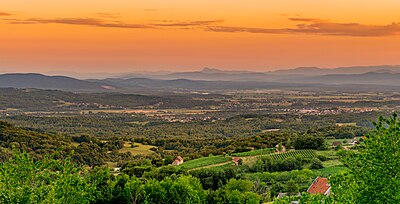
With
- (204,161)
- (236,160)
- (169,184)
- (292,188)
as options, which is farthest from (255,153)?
(169,184)

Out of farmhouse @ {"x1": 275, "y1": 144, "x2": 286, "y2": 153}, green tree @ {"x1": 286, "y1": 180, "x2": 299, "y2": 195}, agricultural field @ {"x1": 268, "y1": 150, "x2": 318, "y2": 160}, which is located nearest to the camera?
green tree @ {"x1": 286, "y1": 180, "x2": 299, "y2": 195}

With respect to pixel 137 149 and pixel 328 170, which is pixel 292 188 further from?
pixel 137 149

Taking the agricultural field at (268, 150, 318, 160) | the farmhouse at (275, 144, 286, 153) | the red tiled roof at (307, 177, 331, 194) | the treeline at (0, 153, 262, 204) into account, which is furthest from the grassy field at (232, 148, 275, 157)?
the treeline at (0, 153, 262, 204)

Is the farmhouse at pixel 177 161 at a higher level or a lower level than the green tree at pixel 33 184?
lower

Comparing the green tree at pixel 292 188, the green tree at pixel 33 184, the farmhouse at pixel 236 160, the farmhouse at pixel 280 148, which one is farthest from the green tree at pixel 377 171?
the farmhouse at pixel 280 148

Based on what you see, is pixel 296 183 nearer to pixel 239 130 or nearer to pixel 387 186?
pixel 387 186

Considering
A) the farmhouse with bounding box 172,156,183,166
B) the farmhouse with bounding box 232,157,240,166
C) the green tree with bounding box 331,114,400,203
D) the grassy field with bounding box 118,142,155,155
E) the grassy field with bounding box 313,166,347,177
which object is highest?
the green tree with bounding box 331,114,400,203

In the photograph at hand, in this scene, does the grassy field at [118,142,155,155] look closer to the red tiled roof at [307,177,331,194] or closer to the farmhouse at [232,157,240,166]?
the farmhouse at [232,157,240,166]

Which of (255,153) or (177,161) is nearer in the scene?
(177,161)

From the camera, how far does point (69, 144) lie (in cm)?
8462

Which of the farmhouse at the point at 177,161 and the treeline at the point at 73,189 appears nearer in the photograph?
the treeline at the point at 73,189

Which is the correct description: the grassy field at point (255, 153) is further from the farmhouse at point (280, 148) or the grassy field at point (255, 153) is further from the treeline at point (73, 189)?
the treeline at point (73, 189)

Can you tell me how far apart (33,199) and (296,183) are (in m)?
36.7

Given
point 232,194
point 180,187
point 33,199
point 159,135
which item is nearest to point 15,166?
point 33,199
